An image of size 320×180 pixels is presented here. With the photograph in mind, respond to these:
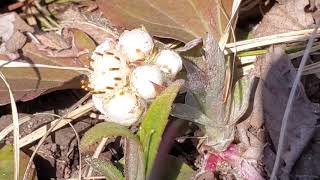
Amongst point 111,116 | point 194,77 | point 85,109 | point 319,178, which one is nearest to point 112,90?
point 111,116

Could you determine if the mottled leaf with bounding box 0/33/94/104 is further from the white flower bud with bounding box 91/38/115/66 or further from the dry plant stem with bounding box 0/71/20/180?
the white flower bud with bounding box 91/38/115/66

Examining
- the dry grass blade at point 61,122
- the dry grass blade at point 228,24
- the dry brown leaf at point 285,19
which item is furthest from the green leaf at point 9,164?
the dry brown leaf at point 285,19

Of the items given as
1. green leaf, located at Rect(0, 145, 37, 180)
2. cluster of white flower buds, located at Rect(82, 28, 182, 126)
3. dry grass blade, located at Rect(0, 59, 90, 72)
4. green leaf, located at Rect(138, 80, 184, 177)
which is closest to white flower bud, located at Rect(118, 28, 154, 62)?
cluster of white flower buds, located at Rect(82, 28, 182, 126)

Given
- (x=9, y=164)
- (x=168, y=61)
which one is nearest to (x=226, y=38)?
(x=168, y=61)

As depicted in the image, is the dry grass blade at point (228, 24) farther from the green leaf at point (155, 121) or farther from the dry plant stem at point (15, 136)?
the dry plant stem at point (15, 136)

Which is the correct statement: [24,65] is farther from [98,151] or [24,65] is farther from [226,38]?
[226,38]
